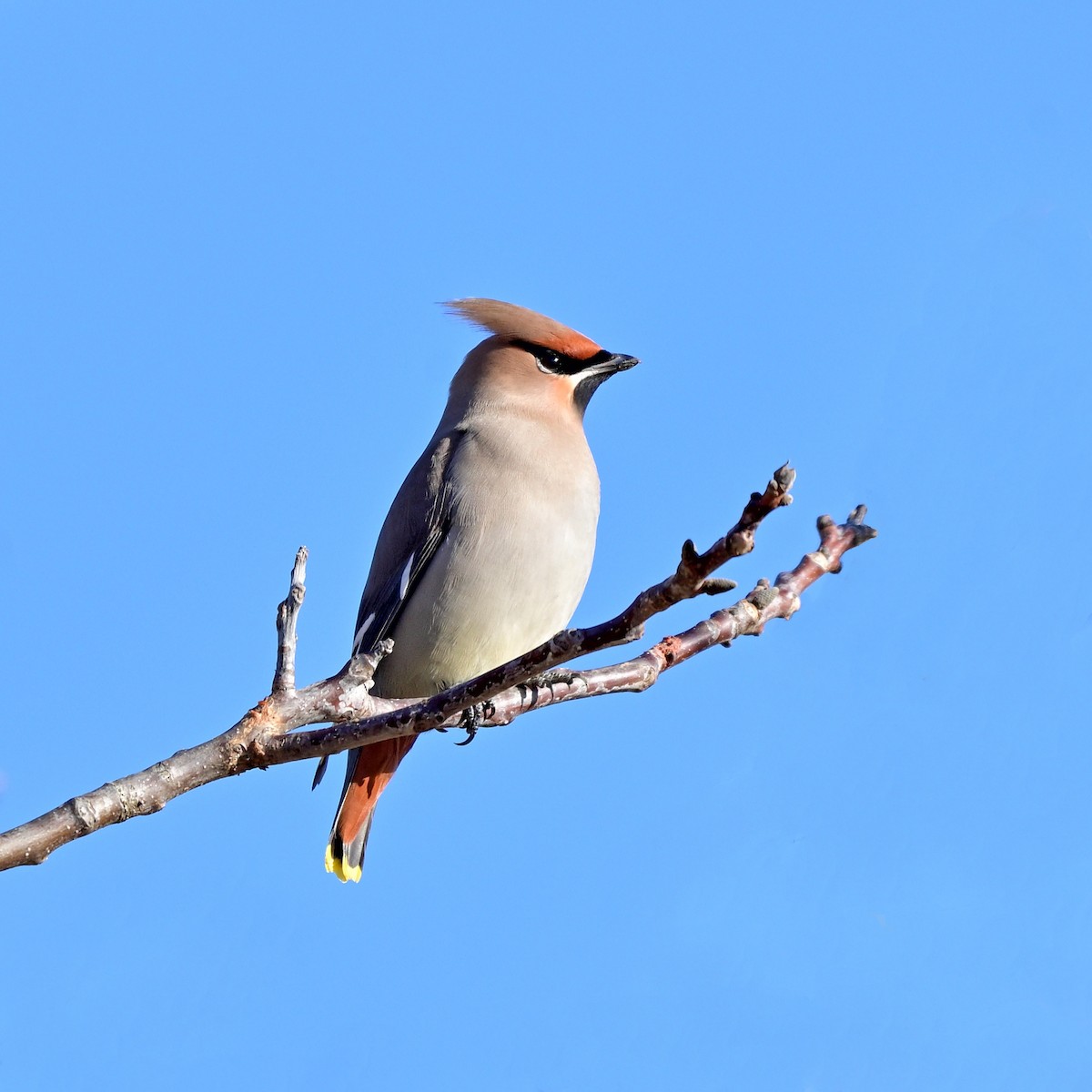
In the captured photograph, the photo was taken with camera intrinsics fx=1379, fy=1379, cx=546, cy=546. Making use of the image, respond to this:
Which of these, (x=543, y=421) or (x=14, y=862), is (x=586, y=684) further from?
(x=543, y=421)

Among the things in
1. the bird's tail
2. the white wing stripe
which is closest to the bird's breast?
the white wing stripe

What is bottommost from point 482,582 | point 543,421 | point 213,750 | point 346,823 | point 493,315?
point 213,750

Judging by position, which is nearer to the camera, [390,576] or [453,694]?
[453,694]

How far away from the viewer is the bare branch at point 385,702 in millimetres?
1992

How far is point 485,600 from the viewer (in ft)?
14.8

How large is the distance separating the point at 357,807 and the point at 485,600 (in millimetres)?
860

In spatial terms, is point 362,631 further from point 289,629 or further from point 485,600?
point 289,629

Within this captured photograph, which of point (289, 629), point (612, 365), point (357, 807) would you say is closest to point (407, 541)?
point (357, 807)

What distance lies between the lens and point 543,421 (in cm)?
502

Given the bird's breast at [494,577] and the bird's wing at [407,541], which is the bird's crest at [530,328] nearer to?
the bird's wing at [407,541]

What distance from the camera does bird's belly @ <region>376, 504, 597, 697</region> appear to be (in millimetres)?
4523

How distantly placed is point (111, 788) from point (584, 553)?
99.9 inches

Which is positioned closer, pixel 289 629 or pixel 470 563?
pixel 289 629

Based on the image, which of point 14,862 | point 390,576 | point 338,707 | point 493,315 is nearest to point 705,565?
point 338,707
